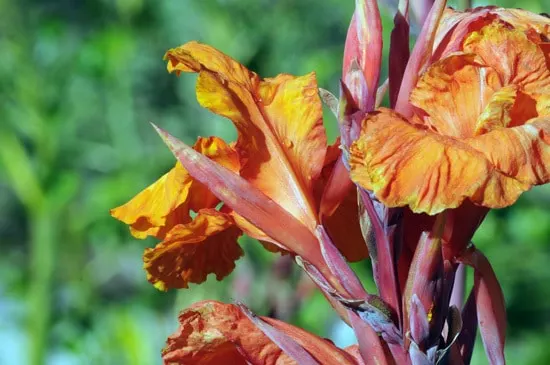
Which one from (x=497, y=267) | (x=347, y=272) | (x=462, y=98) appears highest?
(x=462, y=98)

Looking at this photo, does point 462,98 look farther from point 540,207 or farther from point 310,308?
point 540,207

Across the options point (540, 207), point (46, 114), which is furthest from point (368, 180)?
point (46, 114)

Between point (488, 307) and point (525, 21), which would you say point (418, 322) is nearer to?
point (488, 307)

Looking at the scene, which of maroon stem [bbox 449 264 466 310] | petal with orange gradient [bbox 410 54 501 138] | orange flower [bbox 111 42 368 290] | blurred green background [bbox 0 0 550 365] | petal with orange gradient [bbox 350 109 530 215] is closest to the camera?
petal with orange gradient [bbox 350 109 530 215]

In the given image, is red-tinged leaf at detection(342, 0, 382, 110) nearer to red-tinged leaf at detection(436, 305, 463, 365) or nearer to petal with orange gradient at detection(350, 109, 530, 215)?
petal with orange gradient at detection(350, 109, 530, 215)

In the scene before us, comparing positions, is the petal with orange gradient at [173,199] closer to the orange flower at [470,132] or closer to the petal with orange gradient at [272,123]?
the petal with orange gradient at [272,123]

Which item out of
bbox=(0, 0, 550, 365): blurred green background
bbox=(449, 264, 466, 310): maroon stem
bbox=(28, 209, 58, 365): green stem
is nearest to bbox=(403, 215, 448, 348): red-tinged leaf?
bbox=(449, 264, 466, 310): maroon stem
